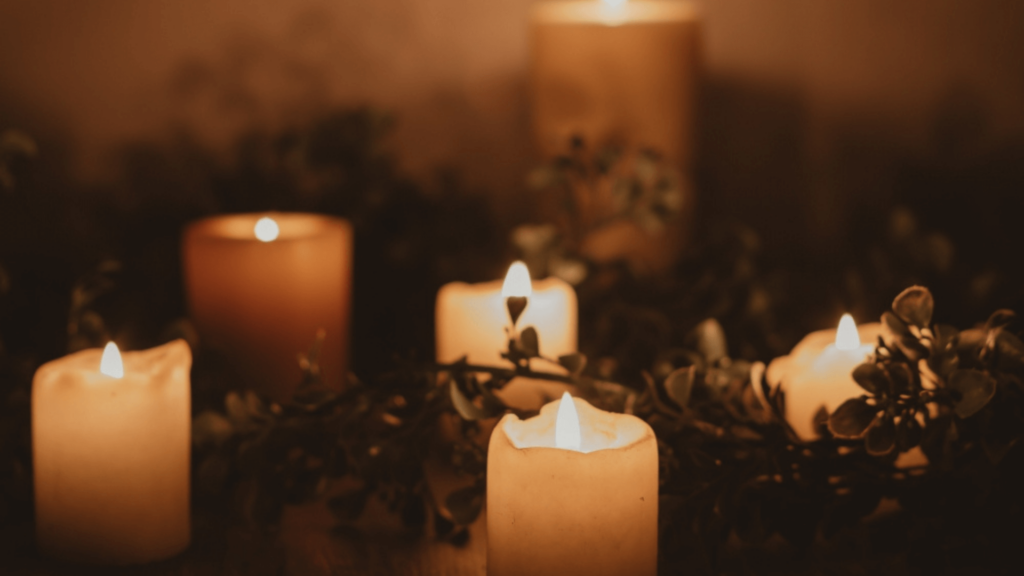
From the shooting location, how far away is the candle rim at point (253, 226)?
983 mm

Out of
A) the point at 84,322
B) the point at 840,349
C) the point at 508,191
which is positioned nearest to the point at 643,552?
the point at 840,349

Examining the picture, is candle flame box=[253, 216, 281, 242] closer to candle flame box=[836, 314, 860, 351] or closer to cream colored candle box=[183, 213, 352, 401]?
cream colored candle box=[183, 213, 352, 401]

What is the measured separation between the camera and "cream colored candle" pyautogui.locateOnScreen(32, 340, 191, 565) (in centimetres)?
73

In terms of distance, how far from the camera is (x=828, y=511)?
710mm

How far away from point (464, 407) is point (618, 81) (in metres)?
0.56

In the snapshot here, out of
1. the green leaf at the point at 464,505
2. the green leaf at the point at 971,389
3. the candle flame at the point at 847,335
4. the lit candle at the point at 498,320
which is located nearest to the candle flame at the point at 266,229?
the lit candle at the point at 498,320

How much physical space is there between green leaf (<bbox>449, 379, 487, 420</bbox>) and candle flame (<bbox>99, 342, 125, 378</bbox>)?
0.76ft

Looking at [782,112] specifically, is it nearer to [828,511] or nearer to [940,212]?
[940,212]

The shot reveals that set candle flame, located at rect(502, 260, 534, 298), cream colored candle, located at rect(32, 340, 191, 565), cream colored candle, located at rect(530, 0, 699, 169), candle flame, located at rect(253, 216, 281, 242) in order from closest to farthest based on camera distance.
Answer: cream colored candle, located at rect(32, 340, 191, 565) → candle flame, located at rect(502, 260, 534, 298) → candle flame, located at rect(253, 216, 281, 242) → cream colored candle, located at rect(530, 0, 699, 169)

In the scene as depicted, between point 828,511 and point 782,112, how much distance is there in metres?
0.75

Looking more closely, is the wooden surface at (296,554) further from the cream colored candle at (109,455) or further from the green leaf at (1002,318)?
the green leaf at (1002,318)

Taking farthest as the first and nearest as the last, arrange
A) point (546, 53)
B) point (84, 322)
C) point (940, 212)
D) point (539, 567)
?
point (940, 212)
point (546, 53)
point (84, 322)
point (539, 567)

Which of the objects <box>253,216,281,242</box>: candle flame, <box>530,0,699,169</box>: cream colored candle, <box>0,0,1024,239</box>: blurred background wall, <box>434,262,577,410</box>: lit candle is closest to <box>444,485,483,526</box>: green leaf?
<box>434,262,577,410</box>: lit candle

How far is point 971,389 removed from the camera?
0.66m
